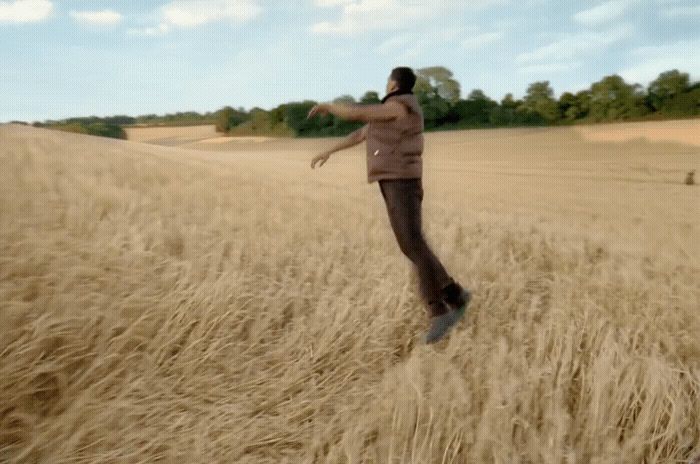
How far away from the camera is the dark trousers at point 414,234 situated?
2.51 metres

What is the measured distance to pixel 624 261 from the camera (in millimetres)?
4641

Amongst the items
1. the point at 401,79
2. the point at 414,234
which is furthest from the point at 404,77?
the point at 414,234

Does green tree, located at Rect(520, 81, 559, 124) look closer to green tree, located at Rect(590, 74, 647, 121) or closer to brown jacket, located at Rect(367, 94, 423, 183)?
green tree, located at Rect(590, 74, 647, 121)

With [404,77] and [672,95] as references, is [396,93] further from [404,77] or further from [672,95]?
[672,95]

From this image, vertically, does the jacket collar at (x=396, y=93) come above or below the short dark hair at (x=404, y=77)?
below

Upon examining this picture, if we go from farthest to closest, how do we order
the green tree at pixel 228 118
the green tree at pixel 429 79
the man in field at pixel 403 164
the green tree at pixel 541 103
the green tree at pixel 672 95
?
the green tree at pixel 541 103
the green tree at pixel 672 95
the green tree at pixel 228 118
the green tree at pixel 429 79
the man in field at pixel 403 164

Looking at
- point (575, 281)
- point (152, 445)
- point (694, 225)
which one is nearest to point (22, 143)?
point (152, 445)

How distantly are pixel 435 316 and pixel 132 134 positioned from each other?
3410 millimetres

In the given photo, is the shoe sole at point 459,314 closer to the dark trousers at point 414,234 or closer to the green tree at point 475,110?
the dark trousers at point 414,234

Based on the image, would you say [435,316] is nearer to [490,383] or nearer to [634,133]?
[490,383]

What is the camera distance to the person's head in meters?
2.30

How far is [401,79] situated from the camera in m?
2.30

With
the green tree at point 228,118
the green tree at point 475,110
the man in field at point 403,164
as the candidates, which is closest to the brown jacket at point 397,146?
the man in field at point 403,164

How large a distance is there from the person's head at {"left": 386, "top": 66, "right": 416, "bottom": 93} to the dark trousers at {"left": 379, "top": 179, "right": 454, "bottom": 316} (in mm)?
394
